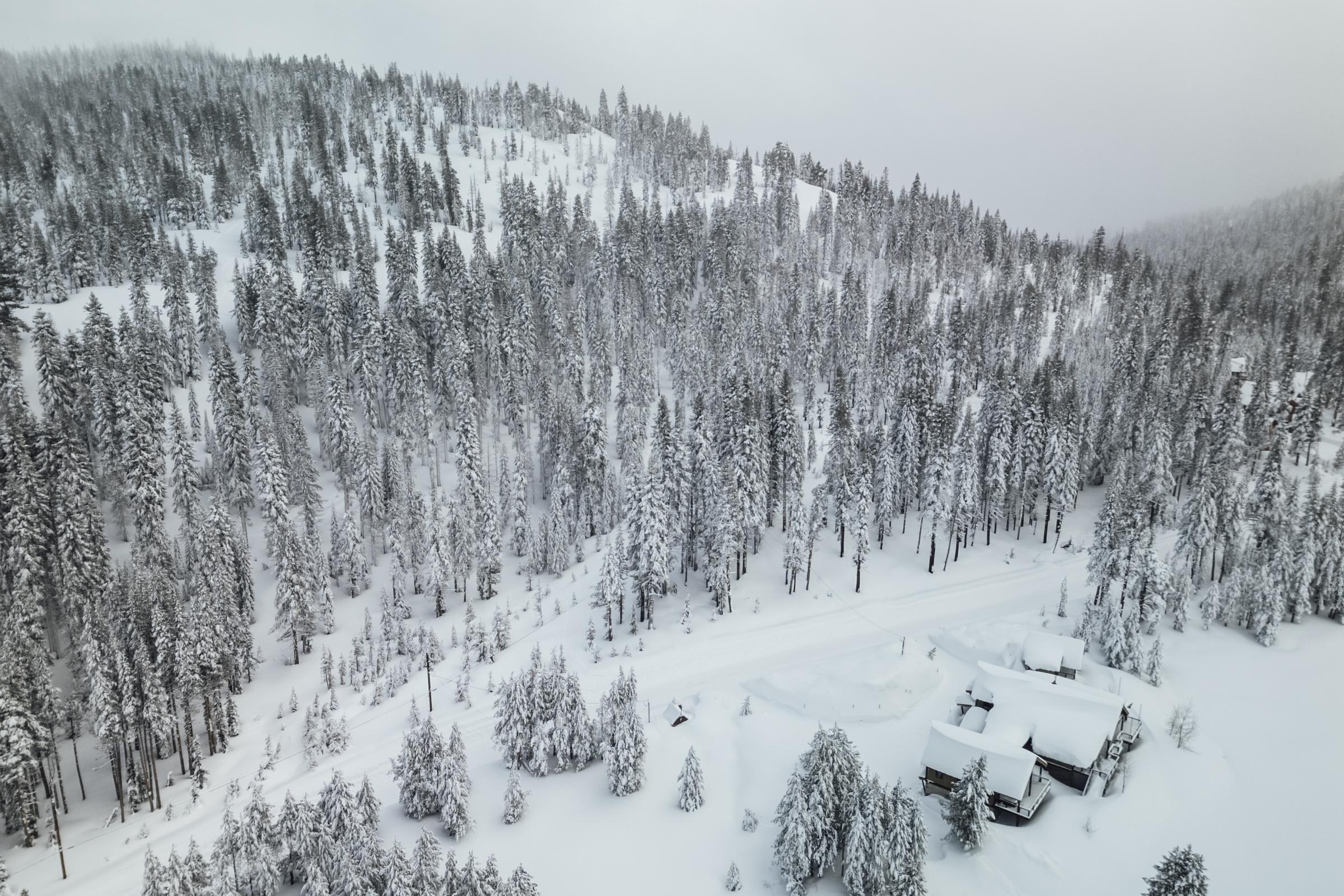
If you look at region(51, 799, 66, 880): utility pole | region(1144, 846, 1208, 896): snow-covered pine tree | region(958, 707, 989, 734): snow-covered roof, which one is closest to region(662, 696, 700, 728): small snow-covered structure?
region(958, 707, 989, 734): snow-covered roof

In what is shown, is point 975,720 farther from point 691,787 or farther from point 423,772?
point 423,772

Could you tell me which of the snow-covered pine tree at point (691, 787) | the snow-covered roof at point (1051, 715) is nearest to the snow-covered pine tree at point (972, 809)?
the snow-covered roof at point (1051, 715)

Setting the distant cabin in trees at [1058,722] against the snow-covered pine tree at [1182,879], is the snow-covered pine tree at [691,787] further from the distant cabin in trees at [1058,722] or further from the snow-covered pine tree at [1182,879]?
the snow-covered pine tree at [1182,879]

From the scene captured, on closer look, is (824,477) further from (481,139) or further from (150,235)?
(481,139)

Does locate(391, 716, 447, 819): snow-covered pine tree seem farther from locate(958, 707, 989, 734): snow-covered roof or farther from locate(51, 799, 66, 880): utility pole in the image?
locate(958, 707, 989, 734): snow-covered roof

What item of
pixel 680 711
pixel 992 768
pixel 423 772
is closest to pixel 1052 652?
pixel 992 768
